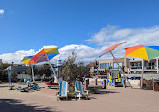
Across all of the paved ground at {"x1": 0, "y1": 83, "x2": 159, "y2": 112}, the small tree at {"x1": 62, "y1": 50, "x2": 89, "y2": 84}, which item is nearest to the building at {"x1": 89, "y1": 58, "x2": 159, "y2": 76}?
the small tree at {"x1": 62, "y1": 50, "x2": 89, "y2": 84}

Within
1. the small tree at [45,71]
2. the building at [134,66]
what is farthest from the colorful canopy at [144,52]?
the building at [134,66]

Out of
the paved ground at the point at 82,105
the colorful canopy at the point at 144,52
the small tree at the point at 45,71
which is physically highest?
the colorful canopy at the point at 144,52

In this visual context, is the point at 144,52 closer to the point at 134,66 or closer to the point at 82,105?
the point at 82,105

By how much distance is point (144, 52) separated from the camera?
1526 centimetres

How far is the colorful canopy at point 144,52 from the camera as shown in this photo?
1476 cm

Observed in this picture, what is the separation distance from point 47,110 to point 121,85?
46.1 ft

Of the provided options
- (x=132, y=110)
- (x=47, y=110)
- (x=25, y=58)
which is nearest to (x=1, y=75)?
(x=25, y=58)

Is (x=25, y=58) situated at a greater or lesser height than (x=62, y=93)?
greater

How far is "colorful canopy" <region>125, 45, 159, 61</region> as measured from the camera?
581 inches

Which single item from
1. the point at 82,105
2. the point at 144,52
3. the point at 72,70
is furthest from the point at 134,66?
the point at 82,105

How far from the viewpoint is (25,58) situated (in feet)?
75.5

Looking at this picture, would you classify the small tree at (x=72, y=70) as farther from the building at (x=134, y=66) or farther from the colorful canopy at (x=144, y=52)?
the building at (x=134, y=66)

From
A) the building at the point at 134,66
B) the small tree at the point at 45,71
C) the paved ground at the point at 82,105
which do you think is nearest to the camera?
the paved ground at the point at 82,105

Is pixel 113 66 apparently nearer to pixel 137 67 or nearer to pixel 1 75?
pixel 137 67
